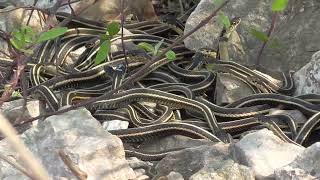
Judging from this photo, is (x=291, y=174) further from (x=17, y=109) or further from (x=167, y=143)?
(x=17, y=109)

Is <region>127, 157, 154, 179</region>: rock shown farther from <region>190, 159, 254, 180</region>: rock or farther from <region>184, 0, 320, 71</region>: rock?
<region>184, 0, 320, 71</region>: rock

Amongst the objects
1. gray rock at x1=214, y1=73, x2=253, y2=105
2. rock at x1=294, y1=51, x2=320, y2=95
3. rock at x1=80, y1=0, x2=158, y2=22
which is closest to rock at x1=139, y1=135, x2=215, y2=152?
gray rock at x1=214, y1=73, x2=253, y2=105

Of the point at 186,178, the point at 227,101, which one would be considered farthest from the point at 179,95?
the point at 186,178

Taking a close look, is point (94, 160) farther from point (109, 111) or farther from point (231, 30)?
point (231, 30)

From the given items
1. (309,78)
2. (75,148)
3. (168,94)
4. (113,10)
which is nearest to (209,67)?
(168,94)

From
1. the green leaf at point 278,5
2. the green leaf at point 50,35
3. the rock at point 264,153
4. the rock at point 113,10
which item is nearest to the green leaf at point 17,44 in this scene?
the green leaf at point 50,35

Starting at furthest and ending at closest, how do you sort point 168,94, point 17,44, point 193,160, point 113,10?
point 113,10, point 168,94, point 193,160, point 17,44
